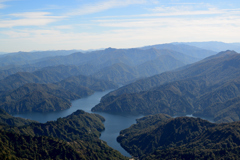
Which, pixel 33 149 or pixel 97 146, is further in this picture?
pixel 97 146

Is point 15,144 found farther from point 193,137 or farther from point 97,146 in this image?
point 193,137

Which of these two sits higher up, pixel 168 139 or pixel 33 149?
pixel 33 149

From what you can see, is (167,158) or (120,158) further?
(120,158)

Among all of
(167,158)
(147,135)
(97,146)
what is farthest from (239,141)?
(97,146)

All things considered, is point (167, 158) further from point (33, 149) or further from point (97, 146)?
point (33, 149)

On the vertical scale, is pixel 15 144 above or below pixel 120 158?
above

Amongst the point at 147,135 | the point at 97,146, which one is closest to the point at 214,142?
the point at 147,135

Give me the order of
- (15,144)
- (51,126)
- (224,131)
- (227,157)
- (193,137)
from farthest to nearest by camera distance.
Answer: (51,126)
(193,137)
(224,131)
(15,144)
(227,157)

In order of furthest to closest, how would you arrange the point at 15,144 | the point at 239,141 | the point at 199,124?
the point at 199,124
the point at 239,141
the point at 15,144

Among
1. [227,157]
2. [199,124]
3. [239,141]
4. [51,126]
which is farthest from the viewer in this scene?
[51,126]
